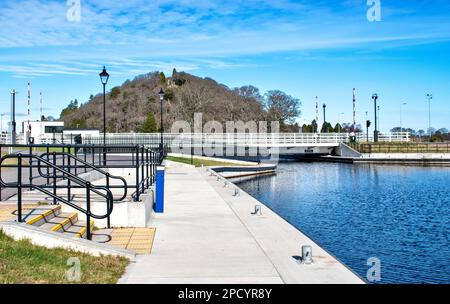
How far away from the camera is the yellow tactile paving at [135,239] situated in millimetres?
9848

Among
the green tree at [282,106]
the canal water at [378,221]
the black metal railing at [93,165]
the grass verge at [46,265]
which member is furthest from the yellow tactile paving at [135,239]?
the green tree at [282,106]

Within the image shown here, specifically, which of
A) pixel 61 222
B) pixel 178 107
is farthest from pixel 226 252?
pixel 178 107

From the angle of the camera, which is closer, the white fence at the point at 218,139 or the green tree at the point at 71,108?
the white fence at the point at 218,139

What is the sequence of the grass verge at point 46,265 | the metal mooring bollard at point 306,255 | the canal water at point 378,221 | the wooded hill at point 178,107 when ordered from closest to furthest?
the grass verge at point 46,265
the metal mooring bollard at point 306,255
the canal water at point 378,221
the wooded hill at point 178,107

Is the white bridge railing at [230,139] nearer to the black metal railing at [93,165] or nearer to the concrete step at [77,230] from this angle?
the black metal railing at [93,165]

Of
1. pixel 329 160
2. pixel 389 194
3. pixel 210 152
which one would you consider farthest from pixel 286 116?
pixel 389 194

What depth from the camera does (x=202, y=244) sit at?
1036 centimetres

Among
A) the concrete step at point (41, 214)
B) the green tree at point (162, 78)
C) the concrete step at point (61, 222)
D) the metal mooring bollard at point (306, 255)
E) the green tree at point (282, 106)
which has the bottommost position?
the metal mooring bollard at point (306, 255)

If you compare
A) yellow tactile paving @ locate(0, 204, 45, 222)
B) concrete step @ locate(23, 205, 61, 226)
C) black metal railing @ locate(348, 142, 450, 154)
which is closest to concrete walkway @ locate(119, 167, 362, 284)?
concrete step @ locate(23, 205, 61, 226)

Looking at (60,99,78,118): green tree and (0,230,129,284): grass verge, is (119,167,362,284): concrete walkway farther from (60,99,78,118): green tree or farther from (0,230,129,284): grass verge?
(60,99,78,118): green tree

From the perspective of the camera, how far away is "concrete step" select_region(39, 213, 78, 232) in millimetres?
9623

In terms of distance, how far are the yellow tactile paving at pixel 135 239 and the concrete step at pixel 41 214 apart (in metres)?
1.26

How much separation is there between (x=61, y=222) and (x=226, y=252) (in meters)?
3.26

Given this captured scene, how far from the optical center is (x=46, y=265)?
733 cm
